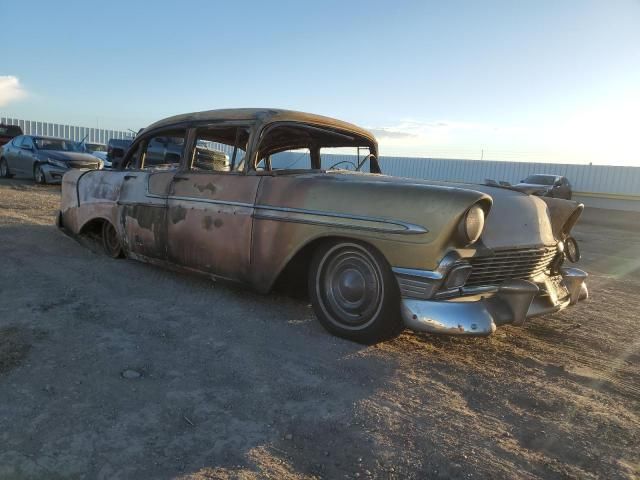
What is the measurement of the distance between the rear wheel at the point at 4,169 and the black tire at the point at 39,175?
6.07 feet

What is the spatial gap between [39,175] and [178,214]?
11439 millimetres

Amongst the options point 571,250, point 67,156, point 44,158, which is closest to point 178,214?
point 571,250

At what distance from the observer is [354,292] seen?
3289 mm

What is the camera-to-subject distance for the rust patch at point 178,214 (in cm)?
418

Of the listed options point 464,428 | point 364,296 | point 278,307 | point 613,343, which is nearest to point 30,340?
point 278,307

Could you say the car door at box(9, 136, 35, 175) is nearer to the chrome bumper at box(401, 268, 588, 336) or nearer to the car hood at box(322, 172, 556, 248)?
the car hood at box(322, 172, 556, 248)

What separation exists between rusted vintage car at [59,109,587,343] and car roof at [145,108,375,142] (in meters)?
0.01

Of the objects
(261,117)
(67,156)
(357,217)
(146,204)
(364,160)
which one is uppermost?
(261,117)

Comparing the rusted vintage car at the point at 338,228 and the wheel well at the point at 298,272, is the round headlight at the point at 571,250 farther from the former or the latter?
the wheel well at the point at 298,272

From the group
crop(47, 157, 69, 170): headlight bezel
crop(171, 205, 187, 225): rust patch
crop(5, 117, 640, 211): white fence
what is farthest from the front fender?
crop(5, 117, 640, 211): white fence

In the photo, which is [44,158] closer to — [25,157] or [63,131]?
[25,157]

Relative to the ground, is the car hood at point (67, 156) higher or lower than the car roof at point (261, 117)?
lower

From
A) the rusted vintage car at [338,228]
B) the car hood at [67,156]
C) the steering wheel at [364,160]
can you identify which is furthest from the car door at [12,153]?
the steering wheel at [364,160]

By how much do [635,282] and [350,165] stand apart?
14.1 ft
